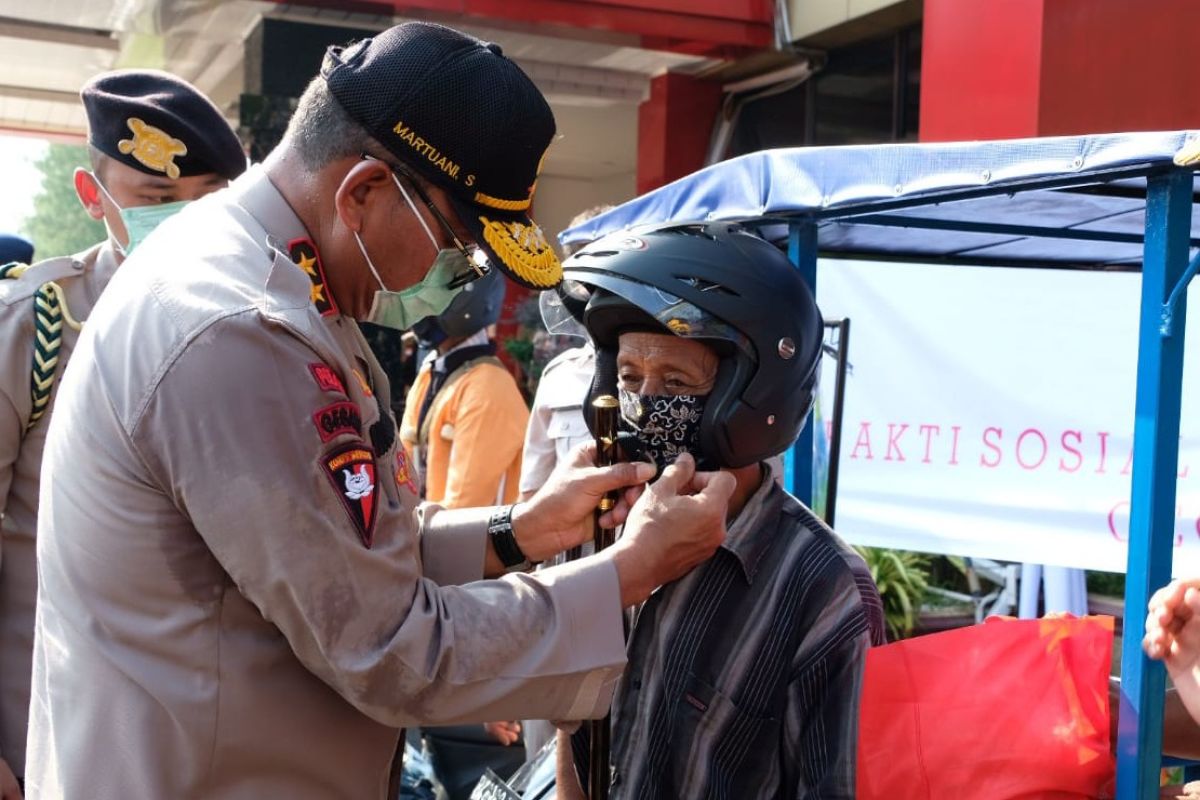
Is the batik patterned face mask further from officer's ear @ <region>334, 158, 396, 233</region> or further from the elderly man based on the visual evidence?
officer's ear @ <region>334, 158, 396, 233</region>

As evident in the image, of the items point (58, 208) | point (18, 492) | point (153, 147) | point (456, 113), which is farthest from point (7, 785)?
point (58, 208)

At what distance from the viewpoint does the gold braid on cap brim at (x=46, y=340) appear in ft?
8.48

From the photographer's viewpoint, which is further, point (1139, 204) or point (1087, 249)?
point (1087, 249)

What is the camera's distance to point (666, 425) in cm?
236

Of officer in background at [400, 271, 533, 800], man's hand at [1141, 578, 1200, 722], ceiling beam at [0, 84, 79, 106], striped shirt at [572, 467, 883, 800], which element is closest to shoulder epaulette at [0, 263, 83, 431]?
striped shirt at [572, 467, 883, 800]

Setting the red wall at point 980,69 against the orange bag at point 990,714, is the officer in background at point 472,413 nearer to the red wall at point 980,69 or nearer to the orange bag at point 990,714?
the orange bag at point 990,714

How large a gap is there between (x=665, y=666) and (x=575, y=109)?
38.5 ft

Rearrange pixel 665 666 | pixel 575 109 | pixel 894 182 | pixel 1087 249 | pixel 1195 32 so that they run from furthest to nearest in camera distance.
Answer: pixel 575 109 < pixel 1195 32 < pixel 1087 249 < pixel 894 182 < pixel 665 666

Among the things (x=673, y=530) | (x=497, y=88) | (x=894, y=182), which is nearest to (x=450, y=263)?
(x=497, y=88)

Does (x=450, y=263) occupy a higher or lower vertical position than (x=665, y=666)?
higher

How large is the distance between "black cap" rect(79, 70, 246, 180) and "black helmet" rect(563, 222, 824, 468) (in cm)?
115

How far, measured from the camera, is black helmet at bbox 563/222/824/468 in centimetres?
230

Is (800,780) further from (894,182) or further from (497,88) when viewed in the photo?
(894,182)

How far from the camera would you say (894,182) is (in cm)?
325
